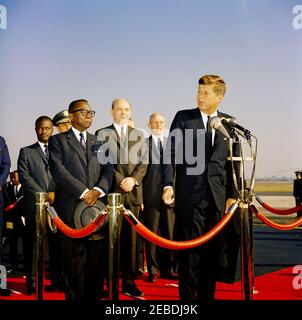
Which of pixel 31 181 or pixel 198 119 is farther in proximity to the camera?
pixel 31 181

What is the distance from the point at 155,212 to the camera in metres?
4.93

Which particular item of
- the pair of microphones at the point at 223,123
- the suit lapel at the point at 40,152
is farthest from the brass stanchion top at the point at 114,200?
the suit lapel at the point at 40,152

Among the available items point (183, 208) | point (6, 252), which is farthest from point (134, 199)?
point (6, 252)

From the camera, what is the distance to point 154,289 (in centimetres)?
453

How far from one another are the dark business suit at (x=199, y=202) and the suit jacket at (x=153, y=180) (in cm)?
80

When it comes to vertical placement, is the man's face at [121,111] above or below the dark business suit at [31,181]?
above

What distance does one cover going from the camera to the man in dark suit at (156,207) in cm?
477

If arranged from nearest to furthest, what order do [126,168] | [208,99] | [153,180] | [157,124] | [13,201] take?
[208,99]
[126,168]
[157,124]
[153,180]
[13,201]

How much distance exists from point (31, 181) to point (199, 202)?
152 cm

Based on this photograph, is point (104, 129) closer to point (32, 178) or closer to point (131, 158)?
point (131, 158)

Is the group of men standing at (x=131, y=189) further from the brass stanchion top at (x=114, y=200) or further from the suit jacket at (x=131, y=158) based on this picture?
the brass stanchion top at (x=114, y=200)

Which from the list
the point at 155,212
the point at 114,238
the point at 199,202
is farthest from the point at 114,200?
the point at 155,212

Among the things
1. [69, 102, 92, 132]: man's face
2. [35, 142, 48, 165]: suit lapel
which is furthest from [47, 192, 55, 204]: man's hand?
[69, 102, 92, 132]: man's face
